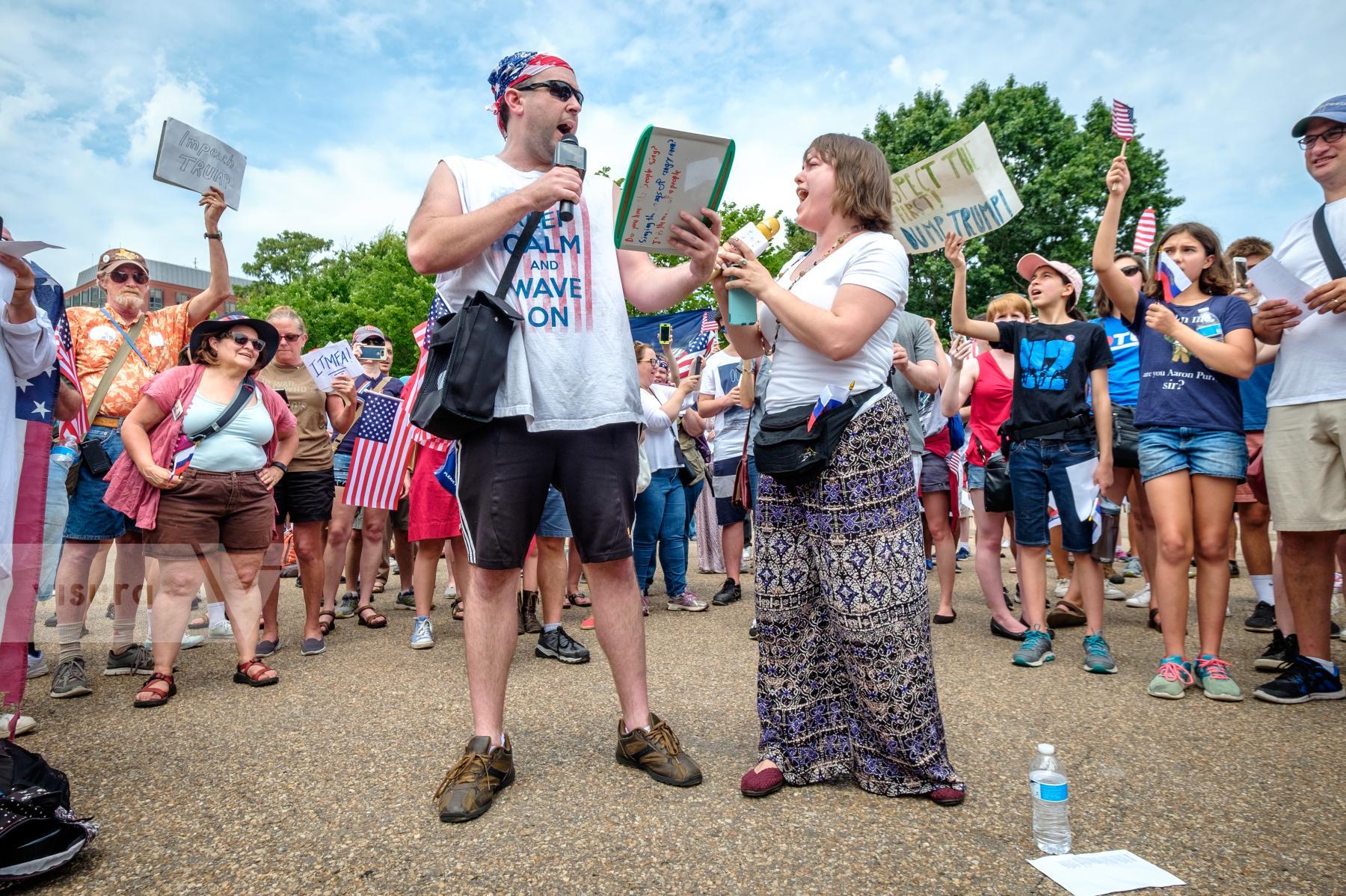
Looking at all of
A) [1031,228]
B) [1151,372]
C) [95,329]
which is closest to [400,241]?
[1031,228]

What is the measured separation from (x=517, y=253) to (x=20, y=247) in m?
1.50

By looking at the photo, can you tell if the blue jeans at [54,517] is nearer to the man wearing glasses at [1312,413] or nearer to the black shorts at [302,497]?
the black shorts at [302,497]

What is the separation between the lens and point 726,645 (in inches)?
196

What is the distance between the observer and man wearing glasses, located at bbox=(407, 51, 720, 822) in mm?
2695

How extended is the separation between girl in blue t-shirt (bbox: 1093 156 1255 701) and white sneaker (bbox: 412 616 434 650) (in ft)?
13.2

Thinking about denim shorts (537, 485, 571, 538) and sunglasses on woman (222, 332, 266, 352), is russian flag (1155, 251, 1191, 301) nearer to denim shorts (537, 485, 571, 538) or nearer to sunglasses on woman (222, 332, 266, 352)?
denim shorts (537, 485, 571, 538)

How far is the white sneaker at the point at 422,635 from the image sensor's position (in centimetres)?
520

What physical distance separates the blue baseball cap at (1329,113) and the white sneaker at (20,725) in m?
5.89

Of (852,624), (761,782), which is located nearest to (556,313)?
(852,624)

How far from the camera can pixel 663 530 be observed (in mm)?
6676

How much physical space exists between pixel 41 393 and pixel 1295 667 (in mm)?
5247

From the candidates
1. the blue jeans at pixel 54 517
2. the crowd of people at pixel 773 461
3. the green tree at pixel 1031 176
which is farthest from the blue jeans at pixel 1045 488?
the green tree at pixel 1031 176

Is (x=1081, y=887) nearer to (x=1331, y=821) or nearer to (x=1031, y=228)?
(x=1331, y=821)

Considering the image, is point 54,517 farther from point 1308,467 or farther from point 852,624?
point 1308,467
